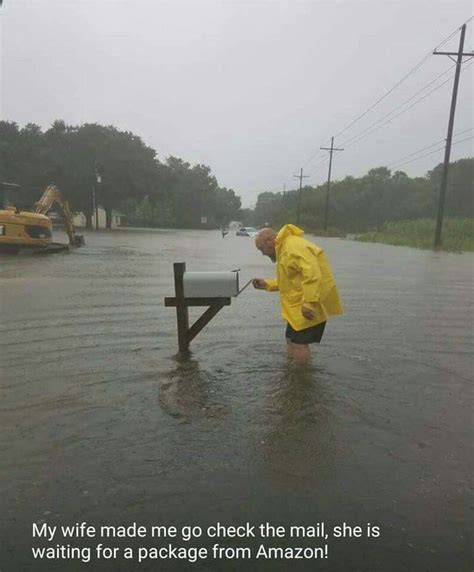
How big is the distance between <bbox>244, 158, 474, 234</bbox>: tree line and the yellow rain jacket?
8190 cm

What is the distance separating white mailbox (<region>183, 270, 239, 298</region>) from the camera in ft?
18.2

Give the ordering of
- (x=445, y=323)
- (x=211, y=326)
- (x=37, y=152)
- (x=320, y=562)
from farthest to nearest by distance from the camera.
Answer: (x=37, y=152)
(x=445, y=323)
(x=211, y=326)
(x=320, y=562)

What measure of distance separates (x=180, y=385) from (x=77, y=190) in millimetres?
62593

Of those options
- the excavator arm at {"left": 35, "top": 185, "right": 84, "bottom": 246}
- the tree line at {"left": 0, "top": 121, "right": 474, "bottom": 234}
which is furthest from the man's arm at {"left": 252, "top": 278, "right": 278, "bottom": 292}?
the tree line at {"left": 0, "top": 121, "right": 474, "bottom": 234}

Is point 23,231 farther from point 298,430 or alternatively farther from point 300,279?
point 298,430

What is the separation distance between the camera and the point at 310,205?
103188mm

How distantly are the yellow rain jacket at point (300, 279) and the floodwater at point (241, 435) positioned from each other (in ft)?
2.19

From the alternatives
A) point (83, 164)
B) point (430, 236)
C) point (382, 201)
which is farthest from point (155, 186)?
point (382, 201)

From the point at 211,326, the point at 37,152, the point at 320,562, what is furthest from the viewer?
the point at 37,152

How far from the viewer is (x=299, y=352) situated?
554 cm

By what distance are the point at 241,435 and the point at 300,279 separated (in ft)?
5.48

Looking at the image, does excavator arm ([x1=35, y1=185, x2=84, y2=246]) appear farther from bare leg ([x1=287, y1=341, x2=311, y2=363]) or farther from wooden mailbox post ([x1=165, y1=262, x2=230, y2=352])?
bare leg ([x1=287, y1=341, x2=311, y2=363])

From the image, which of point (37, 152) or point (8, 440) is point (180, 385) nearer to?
point (8, 440)

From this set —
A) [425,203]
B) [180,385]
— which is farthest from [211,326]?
[425,203]
